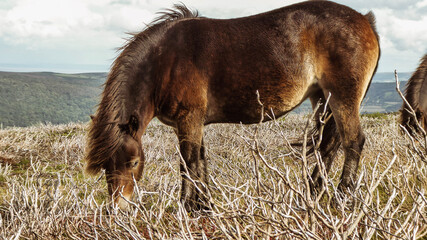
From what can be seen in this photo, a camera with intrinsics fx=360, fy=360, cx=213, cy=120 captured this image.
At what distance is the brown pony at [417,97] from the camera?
547 centimetres

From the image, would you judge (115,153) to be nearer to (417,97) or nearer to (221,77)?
(221,77)

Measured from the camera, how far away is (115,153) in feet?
11.2

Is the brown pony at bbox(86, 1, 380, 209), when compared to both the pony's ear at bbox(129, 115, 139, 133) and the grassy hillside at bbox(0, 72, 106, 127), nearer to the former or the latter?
the pony's ear at bbox(129, 115, 139, 133)

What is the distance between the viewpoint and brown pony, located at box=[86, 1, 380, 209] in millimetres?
3533

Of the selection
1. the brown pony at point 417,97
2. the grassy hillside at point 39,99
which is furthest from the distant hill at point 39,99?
the brown pony at point 417,97

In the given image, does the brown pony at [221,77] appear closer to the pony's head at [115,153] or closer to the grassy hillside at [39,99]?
the pony's head at [115,153]

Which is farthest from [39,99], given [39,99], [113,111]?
[113,111]

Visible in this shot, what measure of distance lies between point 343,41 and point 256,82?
108cm

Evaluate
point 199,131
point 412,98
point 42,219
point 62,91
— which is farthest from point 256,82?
point 62,91

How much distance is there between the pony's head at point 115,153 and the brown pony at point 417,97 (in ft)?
13.8

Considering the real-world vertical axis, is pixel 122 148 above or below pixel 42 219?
above

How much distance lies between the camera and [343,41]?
3.90m

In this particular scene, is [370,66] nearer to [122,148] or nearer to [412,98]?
[412,98]

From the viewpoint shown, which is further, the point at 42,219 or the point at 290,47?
the point at 290,47
